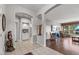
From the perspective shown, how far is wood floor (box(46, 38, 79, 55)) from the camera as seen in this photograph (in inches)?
77.1

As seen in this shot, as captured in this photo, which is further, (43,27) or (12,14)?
(43,27)

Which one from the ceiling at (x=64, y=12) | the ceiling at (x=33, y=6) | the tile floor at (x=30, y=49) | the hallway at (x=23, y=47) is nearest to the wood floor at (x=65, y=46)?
the tile floor at (x=30, y=49)

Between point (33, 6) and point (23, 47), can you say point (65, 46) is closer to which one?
point (23, 47)

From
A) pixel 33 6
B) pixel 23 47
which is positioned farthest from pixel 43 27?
pixel 23 47

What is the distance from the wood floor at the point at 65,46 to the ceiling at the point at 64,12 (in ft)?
1.71

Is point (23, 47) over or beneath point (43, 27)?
beneath

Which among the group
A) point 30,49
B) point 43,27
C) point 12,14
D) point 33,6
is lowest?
point 30,49

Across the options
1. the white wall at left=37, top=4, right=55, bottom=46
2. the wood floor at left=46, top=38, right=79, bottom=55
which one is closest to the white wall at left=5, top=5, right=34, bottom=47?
the white wall at left=37, top=4, right=55, bottom=46

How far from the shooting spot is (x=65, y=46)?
2023 mm

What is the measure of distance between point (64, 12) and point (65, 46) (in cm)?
77

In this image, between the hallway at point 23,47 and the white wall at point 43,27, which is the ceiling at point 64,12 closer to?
the white wall at point 43,27

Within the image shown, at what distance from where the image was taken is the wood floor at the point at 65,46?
196 cm
